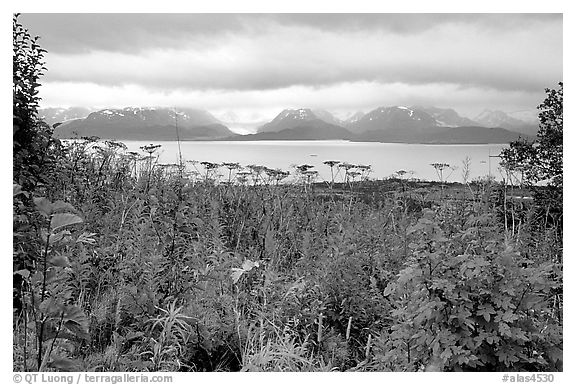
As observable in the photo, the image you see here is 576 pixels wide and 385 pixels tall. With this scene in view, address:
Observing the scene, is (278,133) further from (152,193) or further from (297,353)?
(297,353)

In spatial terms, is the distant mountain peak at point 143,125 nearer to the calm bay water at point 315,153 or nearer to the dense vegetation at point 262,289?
the calm bay water at point 315,153

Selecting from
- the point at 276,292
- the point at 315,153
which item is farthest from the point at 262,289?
the point at 315,153

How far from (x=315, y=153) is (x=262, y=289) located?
9.05 feet

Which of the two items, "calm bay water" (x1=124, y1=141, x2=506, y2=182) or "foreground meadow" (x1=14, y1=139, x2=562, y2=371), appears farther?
"calm bay water" (x1=124, y1=141, x2=506, y2=182)

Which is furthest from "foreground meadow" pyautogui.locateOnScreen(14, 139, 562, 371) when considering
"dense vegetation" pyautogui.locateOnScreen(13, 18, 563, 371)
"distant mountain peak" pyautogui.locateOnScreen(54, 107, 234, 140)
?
"distant mountain peak" pyautogui.locateOnScreen(54, 107, 234, 140)

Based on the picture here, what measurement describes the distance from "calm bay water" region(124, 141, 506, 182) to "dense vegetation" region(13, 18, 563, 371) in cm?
87

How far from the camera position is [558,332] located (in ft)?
8.96

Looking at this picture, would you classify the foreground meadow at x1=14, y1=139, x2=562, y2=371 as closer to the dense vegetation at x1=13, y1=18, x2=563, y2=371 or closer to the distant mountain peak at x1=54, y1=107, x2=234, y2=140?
the dense vegetation at x1=13, y1=18, x2=563, y2=371

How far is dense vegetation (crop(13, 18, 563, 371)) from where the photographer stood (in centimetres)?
258

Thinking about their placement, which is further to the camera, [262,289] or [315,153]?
[315,153]

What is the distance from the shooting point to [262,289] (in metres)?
3.33

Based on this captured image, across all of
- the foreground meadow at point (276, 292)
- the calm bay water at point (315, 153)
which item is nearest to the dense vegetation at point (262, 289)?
the foreground meadow at point (276, 292)

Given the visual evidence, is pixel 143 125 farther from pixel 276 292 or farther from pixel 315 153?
pixel 276 292
